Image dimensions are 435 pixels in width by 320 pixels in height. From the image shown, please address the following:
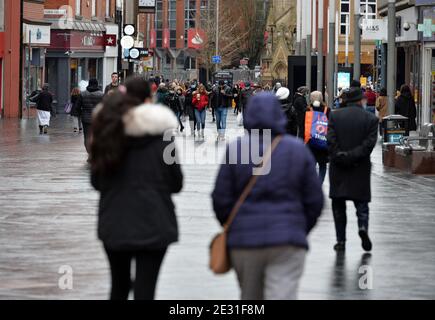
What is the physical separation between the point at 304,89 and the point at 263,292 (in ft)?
62.8

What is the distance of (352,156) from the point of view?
1462 cm

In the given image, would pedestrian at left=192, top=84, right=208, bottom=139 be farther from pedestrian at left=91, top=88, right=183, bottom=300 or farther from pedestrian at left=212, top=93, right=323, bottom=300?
pedestrian at left=212, top=93, right=323, bottom=300

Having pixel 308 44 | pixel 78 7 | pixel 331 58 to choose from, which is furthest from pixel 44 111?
pixel 78 7

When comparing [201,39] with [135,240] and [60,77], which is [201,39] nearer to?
[60,77]

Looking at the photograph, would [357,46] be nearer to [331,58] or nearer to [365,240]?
[331,58]

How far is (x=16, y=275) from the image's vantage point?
12898 millimetres

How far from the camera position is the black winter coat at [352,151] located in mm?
14648

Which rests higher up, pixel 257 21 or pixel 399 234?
pixel 257 21

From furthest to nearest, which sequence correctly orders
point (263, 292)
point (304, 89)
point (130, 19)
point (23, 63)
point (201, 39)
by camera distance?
point (201, 39) < point (130, 19) < point (23, 63) < point (304, 89) < point (263, 292)

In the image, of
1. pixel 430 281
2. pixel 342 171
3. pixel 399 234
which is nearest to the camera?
pixel 430 281

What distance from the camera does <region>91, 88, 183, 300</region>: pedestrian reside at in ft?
28.6

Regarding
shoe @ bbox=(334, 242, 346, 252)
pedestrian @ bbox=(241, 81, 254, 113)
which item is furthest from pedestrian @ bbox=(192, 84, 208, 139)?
shoe @ bbox=(334, 242, 346, 252)

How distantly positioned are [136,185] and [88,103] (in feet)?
69.8

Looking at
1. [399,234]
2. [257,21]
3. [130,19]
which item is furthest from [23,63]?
[257,21]
